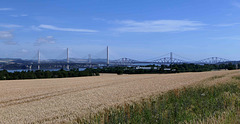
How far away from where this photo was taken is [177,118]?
827cm

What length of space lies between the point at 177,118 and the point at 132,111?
1.79 meters

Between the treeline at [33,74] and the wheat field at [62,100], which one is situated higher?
the treeline at [33,74]

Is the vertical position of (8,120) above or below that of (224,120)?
below

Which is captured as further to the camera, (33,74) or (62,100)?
(33,74)

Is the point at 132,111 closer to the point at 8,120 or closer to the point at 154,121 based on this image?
the point at 154,121

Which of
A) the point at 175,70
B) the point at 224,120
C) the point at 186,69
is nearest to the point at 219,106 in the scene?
the point at 224,120

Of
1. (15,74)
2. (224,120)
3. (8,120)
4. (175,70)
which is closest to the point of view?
(224,120)

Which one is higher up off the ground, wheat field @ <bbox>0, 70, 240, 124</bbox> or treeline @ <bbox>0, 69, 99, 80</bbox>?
treeline @ <bbox>0, 69, 99, 80</bbox>

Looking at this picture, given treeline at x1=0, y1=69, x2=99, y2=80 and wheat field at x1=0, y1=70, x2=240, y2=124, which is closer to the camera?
wheat field at x1=0, y1=70, x2=240, y2=124

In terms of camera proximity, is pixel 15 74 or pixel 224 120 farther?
pixel 15 74

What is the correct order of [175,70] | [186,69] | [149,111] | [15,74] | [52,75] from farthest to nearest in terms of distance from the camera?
[186,69] → [175,70] → [52,75] → [15,74] → [149,111]

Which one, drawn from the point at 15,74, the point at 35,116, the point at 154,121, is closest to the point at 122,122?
the point at 154,121

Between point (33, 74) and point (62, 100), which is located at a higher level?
point (33, 74)

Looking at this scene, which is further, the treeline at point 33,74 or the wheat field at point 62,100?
the treeline at point 33,74
